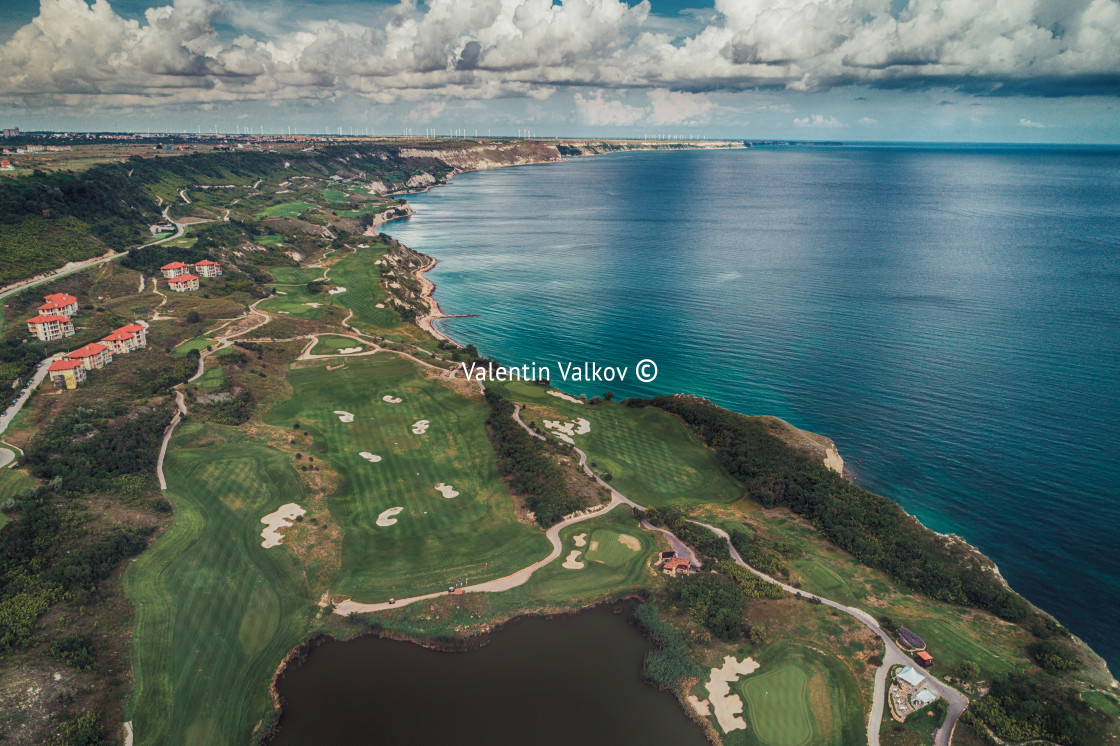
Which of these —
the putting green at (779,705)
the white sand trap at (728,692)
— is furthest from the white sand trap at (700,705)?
A: the putting green at (779,705)

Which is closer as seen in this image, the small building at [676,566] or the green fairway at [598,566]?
the green fairway at [598,566]

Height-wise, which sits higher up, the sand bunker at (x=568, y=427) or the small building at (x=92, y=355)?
the small building at (x=92, y=355)

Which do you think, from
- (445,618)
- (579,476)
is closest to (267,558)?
(445,618)

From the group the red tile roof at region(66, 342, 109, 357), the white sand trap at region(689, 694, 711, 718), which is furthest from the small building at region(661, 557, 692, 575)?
the red tile roof at region(66, 342, 109, 357)

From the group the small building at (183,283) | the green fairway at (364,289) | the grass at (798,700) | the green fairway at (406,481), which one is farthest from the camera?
the small building at (183,283)

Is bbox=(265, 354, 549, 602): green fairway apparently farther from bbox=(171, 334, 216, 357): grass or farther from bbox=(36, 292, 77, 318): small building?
bbox=(36, 292, 77, 318): small building

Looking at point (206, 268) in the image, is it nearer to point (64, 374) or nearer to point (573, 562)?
point (64, 374)

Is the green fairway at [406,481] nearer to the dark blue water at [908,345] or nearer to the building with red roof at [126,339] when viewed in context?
the building with red roof at [126,339]
